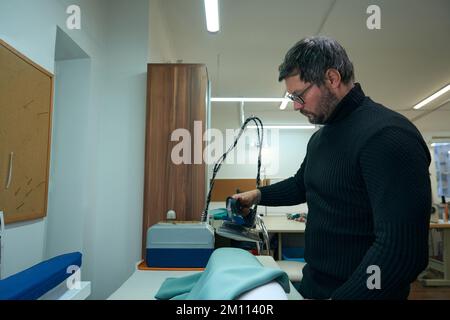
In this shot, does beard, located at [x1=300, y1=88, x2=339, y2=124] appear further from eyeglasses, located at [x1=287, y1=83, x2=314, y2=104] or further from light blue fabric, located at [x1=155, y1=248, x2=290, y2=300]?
light blue fabric, located at [x1=155, y1=248, x2=290, y2=300]

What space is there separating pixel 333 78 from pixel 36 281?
3.27 ft

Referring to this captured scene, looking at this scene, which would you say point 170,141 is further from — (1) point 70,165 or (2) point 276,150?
(2) point 276,150

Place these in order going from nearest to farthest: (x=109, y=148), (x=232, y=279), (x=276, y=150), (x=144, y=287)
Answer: (x=232, y=279), (x=144, y=287), (x=109, y=148), (x=276, y=150)

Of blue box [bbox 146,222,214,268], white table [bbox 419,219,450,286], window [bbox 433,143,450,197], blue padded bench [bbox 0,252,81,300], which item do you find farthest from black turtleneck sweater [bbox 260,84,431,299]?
window [bbox 433,143,450,197]

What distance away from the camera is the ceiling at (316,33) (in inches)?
107

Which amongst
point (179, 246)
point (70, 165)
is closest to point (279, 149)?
point (70, 165)

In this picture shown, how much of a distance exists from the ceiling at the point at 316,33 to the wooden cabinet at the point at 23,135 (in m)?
1.78

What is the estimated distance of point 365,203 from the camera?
75 cm

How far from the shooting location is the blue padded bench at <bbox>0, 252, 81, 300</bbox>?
2.03ft

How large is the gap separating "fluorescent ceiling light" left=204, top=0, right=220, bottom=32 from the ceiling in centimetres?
60

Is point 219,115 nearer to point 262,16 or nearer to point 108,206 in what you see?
point 262,16

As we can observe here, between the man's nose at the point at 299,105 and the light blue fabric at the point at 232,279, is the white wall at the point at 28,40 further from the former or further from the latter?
the man's nose at the point at 299,105

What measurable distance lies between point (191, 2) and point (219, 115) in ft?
11.7

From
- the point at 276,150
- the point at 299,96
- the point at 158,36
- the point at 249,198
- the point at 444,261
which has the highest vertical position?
the point at 158,36
